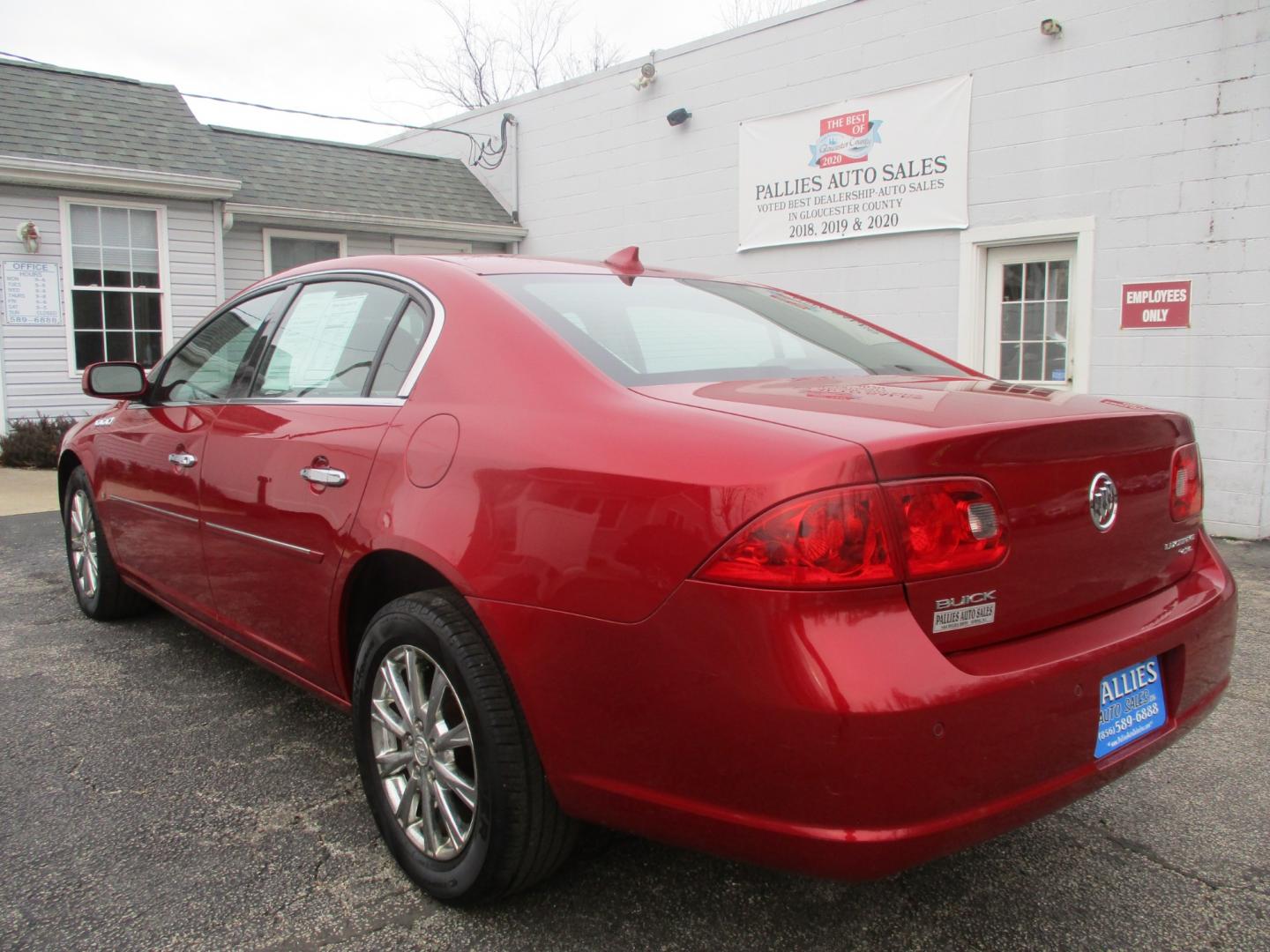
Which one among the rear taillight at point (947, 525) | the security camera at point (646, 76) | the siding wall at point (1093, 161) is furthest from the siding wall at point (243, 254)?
the rear taillight at point (947, 525)

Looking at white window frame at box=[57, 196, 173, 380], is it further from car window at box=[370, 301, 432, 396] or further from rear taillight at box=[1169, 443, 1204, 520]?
rear taillight at box=[1169, 443, 1204, 520]

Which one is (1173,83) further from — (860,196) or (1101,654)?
(1101,654)

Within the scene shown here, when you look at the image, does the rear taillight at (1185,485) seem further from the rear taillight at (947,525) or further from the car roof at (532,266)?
the car roof at (532,266)

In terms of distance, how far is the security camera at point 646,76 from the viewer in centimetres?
1116

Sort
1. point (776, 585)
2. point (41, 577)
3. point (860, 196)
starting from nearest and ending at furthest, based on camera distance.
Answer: point (776, 585) → point (41, 577) → point (860, 196)

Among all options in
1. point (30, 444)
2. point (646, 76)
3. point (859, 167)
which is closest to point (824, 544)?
point (859, 167)

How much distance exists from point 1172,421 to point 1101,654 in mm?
657

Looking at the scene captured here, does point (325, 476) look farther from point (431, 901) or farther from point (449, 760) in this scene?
point (431, 901)

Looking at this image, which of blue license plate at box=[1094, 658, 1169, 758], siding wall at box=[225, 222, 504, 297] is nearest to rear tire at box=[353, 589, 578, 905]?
blue license plate at box=[1094, 658, 1169, 758]

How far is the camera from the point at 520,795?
6.84 feet

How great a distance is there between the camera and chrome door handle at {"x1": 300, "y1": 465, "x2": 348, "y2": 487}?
8.48ft

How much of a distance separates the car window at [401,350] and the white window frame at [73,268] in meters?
9.26

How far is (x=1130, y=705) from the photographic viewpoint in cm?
205

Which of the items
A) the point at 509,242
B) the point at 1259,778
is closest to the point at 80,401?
the point at 509,242
